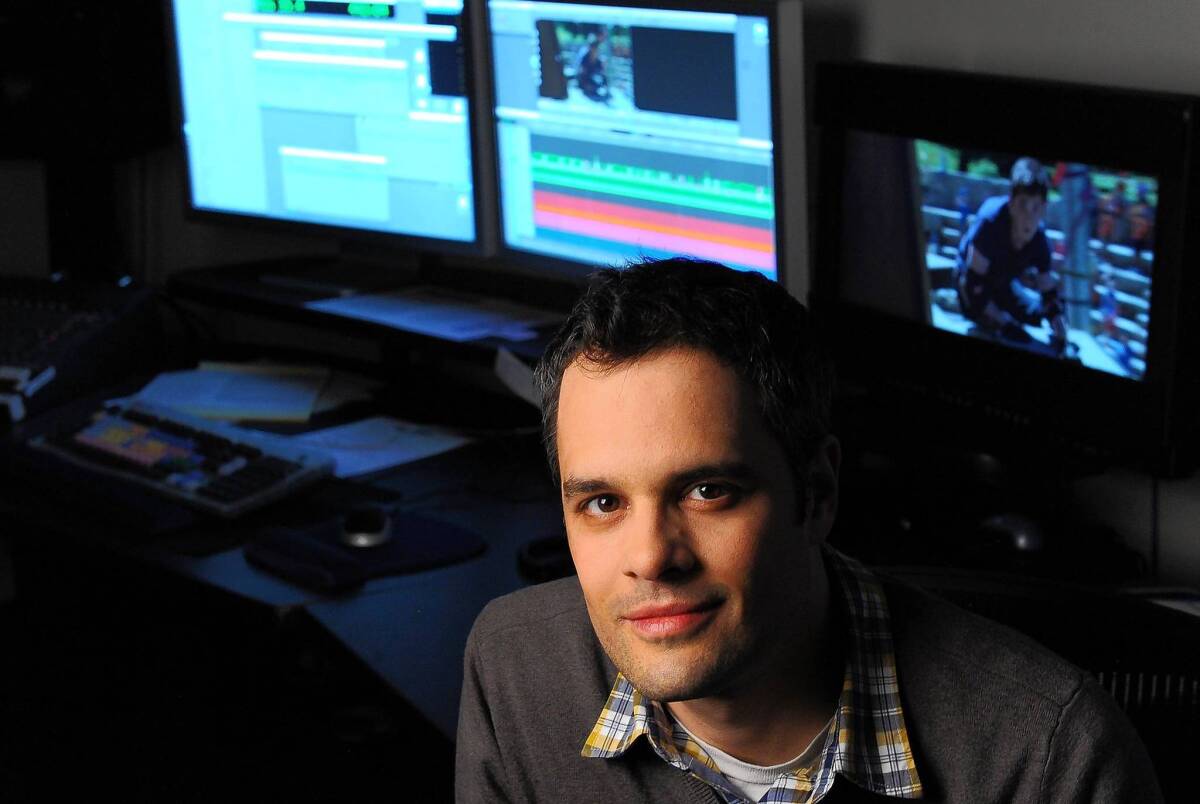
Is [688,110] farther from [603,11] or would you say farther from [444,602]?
[444,602]

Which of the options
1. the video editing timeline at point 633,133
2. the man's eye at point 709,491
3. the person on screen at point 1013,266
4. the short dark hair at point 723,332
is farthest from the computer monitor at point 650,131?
the man's eye at point 709,491

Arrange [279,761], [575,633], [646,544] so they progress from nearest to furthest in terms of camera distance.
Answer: [646,544]
[575,633]
[279,761]

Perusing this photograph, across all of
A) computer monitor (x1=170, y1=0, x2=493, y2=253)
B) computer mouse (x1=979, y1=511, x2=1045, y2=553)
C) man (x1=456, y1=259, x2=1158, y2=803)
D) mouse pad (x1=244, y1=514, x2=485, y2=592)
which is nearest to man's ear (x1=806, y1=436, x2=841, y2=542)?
man (x1=456, y1=259, x2=1158, y2=803)

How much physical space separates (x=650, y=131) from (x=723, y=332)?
1064 millimetres

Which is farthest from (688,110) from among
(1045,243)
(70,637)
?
(70,637)

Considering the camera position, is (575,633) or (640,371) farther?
(575,633)

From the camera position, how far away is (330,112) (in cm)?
246

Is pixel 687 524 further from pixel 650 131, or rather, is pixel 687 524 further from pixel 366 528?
pixel 650 131

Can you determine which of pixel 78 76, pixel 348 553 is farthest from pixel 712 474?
pixel 78 76

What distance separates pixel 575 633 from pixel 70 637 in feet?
7.02

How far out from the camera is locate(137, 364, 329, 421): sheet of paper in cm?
230

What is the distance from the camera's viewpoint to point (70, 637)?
120 inches

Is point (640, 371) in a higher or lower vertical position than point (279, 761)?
higher

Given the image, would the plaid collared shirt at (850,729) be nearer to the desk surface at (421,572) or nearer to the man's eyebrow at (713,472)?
the man's eyebrow at (713,472)
